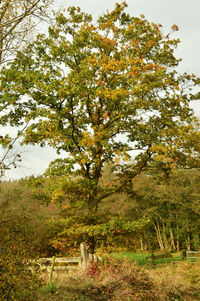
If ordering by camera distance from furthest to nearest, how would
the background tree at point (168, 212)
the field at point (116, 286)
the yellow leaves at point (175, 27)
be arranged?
the background tree at point (168, 212) < the yellow leaves at point (175, 27) < the field at point (116, 286)

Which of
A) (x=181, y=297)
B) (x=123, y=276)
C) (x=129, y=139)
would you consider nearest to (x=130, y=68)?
(x=129, y=139)

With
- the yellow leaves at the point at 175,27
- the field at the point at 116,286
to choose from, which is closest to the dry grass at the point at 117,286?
the field at the point at 116,286

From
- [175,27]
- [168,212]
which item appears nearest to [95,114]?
[175,27]

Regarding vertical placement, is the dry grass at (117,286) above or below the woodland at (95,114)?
below

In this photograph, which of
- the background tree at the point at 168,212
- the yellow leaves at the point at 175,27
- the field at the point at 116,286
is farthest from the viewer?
the background tree at the point at 168,212

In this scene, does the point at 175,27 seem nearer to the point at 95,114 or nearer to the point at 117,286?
the point at 95,114

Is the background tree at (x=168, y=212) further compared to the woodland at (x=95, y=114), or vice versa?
the background tree at (x=168, y=212)

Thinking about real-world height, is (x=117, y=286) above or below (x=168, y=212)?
below

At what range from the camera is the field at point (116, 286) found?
6902 mm

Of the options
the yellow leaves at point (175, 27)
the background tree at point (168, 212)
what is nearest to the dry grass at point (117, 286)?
the yellow leaves at point (175, 27)

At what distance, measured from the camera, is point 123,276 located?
27.0ft

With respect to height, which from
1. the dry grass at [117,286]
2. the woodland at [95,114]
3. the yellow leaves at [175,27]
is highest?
the yellow leaves at [175,27]

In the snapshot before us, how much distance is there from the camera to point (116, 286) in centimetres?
774

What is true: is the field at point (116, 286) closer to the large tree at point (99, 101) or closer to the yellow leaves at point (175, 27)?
the large tree at point (99, 101)
